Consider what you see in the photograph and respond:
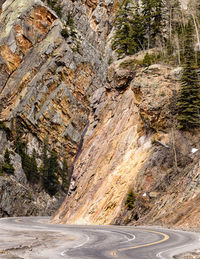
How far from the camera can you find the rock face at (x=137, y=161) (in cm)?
2625

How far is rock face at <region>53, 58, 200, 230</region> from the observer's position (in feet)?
86.1

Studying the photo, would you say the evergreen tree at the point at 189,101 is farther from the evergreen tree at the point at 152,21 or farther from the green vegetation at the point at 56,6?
the green vegetation at the point at 56,6

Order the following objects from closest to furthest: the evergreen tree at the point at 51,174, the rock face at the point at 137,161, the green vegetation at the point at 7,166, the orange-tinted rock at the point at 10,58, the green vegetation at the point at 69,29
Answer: the rock face at the point at 137,161
the green vegetation at the point at 7,166
the evergreen tree at the point at 51,174
the green vegetation at the point at 69,29
the orange-tinted rock at the point at 10,58

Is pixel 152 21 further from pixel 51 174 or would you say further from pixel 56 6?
pixel 56 6

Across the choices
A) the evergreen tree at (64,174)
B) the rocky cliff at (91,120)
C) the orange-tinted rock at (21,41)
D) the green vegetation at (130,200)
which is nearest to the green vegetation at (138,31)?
the rocky cliff at (91,120)

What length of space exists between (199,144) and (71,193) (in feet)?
61.0

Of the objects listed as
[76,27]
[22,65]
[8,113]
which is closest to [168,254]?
[8,113]

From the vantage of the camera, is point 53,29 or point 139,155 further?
point 53,29

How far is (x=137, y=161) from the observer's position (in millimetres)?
32062

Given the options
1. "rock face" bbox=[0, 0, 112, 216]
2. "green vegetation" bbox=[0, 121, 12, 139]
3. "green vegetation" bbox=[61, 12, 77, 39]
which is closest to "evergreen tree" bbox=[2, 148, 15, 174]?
"rock face" bbox=[0, 0, 112, 216]

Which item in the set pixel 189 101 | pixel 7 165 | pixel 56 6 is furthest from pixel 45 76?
pixel 189 101

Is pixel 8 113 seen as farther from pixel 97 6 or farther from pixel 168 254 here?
pixel 168 254

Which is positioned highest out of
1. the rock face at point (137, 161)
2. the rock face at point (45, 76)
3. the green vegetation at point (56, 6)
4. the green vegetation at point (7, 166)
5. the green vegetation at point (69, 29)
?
the green vegetation at point (56, 6)

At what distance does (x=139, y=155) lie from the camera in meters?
32.6
